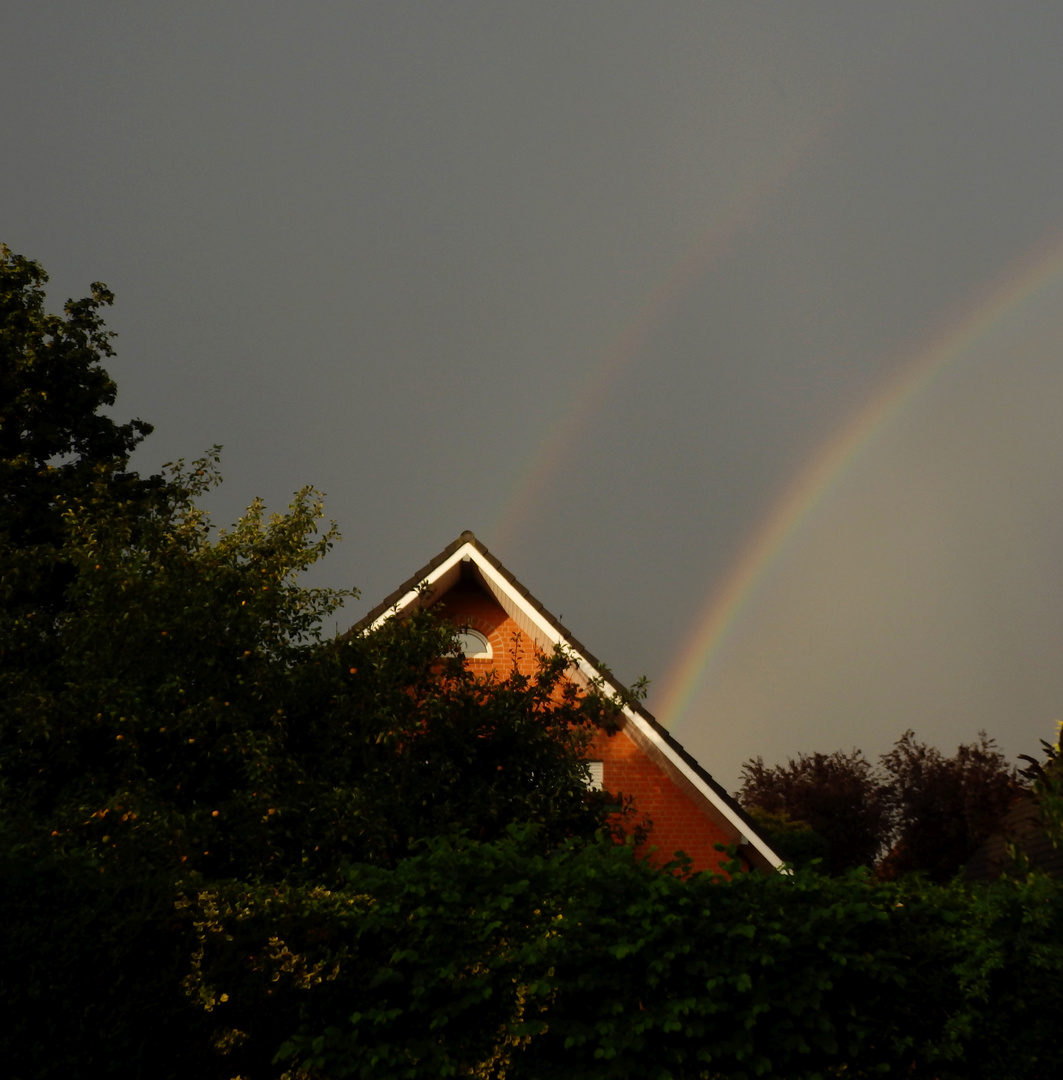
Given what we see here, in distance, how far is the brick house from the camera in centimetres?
1573

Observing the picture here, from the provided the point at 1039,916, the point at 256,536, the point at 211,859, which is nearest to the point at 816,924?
the point at 1039,916

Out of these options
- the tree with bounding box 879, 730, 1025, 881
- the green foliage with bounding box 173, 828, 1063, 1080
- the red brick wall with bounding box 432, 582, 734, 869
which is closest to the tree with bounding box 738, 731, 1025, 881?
the tree with bounding box 879, 730, 1025, 881

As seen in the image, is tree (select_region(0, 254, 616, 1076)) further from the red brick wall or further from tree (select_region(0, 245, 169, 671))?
tree (select_region(0, 245, 169, 671))

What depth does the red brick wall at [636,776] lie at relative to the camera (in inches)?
665

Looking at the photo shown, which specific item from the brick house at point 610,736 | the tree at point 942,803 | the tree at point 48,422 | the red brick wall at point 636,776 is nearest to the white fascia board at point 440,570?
the brick house at point 610,736

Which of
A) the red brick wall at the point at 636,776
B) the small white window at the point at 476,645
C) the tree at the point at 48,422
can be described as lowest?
the red brick wall at the point at 636,776

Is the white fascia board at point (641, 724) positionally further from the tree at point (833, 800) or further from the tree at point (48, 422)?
the tree at point (833, 800)

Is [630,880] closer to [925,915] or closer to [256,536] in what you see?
[925,915]

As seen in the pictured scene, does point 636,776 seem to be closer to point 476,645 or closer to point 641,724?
point 641,724

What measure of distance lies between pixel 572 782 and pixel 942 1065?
5704mm

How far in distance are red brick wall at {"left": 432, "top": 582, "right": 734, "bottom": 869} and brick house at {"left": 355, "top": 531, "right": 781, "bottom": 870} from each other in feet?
0.05

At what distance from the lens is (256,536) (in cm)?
1416

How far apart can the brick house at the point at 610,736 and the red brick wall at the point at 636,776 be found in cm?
2

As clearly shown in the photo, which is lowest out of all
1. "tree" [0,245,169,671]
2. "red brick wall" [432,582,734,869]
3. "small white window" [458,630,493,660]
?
"red brick wall" [432,582,734,869]
